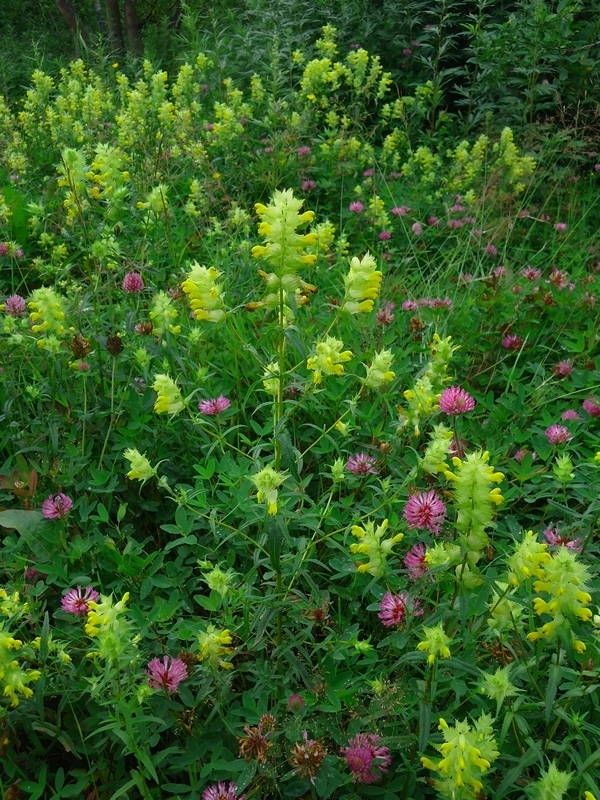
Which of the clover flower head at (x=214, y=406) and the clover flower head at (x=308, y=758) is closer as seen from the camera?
the clover flower head at (x=308, y=758)

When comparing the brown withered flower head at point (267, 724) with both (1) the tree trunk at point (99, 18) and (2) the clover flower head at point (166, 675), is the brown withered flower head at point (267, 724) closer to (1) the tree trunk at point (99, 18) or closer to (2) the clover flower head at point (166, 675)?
(2) the clover flower head at point (166, 675)

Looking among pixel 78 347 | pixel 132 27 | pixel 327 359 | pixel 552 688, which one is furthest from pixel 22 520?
pixel 132 27

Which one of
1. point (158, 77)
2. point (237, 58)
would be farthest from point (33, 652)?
point (237, 58)

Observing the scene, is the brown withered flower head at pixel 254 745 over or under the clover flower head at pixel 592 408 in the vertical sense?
over

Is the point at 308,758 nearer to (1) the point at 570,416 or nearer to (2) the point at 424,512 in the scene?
(2) the point at 424,512

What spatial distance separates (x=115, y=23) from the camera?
7.34 metres

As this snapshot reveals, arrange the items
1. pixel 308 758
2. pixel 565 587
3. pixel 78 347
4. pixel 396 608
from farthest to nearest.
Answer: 1. pixel 78 347
2. pixel 396 608
3. pixel 308 758
4. pixel 565 587

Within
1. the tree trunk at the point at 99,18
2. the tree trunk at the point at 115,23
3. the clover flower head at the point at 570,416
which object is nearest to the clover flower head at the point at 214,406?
the clover flower head at the point at 570,416

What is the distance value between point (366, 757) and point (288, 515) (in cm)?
50

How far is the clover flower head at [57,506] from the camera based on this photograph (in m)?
1.90

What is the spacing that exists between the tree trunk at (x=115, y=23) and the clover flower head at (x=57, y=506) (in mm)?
6517

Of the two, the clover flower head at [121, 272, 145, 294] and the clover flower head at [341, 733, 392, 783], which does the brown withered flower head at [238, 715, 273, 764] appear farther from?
the clover flower head at [121, 272, 145, 294]

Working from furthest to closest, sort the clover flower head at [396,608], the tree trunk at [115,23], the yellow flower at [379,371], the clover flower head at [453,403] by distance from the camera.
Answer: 1. the tree trunk at [115,23]
2. the clover flower head at [453,403]
3. the yellow flower at [379,371]
4. the clover flower head at [396,608]

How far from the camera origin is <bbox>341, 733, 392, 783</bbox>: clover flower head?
4.58 feet
